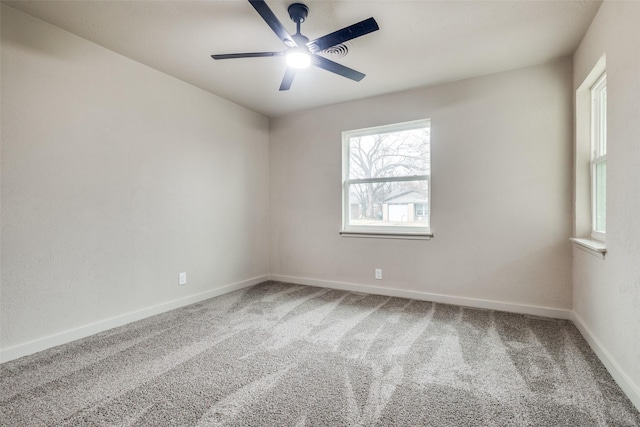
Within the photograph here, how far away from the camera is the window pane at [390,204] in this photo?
341cm

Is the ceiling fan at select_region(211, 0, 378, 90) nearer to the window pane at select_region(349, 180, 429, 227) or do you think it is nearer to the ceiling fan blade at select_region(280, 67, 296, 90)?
the ceiling fan blade at select_region(280, 67, 296, 90)

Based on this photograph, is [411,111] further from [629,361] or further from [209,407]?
Answer: [209,407]

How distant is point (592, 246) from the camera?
6.88 feet

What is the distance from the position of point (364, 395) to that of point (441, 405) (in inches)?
15.5

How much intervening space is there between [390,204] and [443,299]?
3.95 ft

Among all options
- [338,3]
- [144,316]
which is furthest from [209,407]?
[338,3]

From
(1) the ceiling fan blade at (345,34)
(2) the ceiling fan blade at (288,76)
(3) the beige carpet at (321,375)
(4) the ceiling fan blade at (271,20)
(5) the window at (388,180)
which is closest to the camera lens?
(3) the beige carpet at (321,375)

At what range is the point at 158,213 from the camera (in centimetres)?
294

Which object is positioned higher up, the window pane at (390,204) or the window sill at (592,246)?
the window pane at (390,204)

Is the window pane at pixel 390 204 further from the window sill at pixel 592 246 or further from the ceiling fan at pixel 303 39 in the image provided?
the ceiling fan at pixel 303 39

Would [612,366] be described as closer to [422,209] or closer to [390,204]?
[422,209]

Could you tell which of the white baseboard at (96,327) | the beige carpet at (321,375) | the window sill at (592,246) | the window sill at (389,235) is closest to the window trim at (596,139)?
the window sill at (592,246)

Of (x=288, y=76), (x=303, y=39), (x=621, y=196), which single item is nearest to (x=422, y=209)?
(x=621, y=196)

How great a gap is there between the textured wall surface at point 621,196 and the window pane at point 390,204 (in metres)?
1.56
